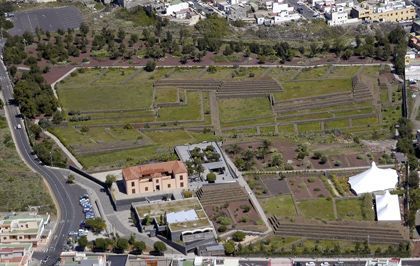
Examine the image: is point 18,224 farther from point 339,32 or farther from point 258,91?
point 339,32

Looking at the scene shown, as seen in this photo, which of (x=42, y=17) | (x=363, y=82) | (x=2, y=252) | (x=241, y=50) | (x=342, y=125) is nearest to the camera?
(x=2, y=252)

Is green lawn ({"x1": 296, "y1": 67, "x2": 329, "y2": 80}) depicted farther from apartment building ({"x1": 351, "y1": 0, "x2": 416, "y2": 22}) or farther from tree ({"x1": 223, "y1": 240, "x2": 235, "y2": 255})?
tree ({"x1": 223, "y1": 240, "x2": 235, "y2": 255})

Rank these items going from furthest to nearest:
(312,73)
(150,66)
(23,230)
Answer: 1. (150,66)
2. (312,73)
3. (23,230)

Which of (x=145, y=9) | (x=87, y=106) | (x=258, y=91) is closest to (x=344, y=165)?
(x=258, y=91)

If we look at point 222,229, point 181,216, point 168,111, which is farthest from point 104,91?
point 222,229

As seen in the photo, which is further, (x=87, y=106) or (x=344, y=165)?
(x=87, y=106)

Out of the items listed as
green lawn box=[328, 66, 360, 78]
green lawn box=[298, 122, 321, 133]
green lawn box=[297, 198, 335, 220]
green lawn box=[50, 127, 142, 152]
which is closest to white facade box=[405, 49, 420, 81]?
green lawn box=[328, 66, 360, 78]

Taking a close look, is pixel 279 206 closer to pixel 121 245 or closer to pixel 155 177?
pixel 155 177

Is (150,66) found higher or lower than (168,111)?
higher
